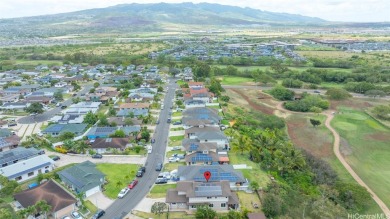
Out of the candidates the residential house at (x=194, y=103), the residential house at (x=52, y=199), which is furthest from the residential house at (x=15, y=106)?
the residential house at (x=52, y=199)

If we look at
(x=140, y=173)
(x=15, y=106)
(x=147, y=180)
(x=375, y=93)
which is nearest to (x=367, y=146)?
(x=375, y=93)

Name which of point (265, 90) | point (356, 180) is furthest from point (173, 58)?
point (356, 180)

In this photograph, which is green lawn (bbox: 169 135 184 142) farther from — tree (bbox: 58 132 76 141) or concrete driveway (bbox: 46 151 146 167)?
tree (bbox: 58 132 76 141)

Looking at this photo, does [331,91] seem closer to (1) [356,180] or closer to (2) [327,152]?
(2) [327,152]

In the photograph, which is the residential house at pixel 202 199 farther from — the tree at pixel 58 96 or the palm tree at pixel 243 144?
the tree at pixel 58 96

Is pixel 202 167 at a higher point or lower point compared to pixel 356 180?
higher

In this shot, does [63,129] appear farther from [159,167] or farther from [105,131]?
[159,167]

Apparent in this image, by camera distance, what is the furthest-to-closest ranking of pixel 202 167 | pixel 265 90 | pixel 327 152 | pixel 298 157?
pixel 265 90, pixel 327 152, pixel 298 157, pixel 202 167

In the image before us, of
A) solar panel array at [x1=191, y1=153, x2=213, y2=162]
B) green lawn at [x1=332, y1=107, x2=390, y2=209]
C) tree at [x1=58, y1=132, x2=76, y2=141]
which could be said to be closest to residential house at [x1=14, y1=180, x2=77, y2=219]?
solar panel array at [x1=191, y1=153, x2=213, y2=162]
